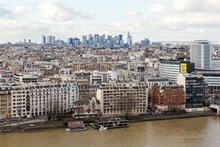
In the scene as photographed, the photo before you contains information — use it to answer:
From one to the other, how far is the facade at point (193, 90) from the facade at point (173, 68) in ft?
14.8

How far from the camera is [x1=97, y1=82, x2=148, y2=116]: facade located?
14.1 metres

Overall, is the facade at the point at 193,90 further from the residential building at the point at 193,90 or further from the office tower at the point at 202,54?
the office tower at the point at 202,54

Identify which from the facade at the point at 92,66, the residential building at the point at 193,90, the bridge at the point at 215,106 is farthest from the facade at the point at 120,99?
the facade at the point at 92,66

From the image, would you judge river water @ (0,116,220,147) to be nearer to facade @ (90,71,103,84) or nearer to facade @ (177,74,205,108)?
facade @ (177,74,205,108)

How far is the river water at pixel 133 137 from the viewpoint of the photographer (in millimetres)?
10359

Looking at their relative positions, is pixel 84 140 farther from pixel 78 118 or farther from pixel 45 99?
pixel 45 99

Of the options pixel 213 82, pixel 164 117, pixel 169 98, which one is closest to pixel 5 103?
pixel 164 117

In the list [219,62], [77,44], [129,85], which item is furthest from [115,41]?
[129,85]

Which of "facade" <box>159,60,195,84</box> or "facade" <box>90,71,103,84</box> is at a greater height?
"facade" <box>159,60,195,84</box>

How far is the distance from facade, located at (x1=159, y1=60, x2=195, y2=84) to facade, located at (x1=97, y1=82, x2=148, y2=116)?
6122 millimetres

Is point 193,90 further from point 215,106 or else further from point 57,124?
point 57,124

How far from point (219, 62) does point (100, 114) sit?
52.5 feet

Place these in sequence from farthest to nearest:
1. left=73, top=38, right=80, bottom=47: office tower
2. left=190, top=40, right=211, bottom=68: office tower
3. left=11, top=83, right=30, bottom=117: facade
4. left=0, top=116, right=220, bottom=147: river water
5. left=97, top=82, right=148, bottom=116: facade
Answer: left=73, top=38, right=80, bottom=47: office tower < left=190, top=40, right=211, bottom=68: office tower < left=97, top=82, right=148, bottom=116: facade < left=11, top=83, right=30, bottom=117: facade < left=0, top=116, right=220, bottom=147: river water

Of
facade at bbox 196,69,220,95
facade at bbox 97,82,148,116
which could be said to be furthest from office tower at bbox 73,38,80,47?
facade at bbox 97,82,148,116
